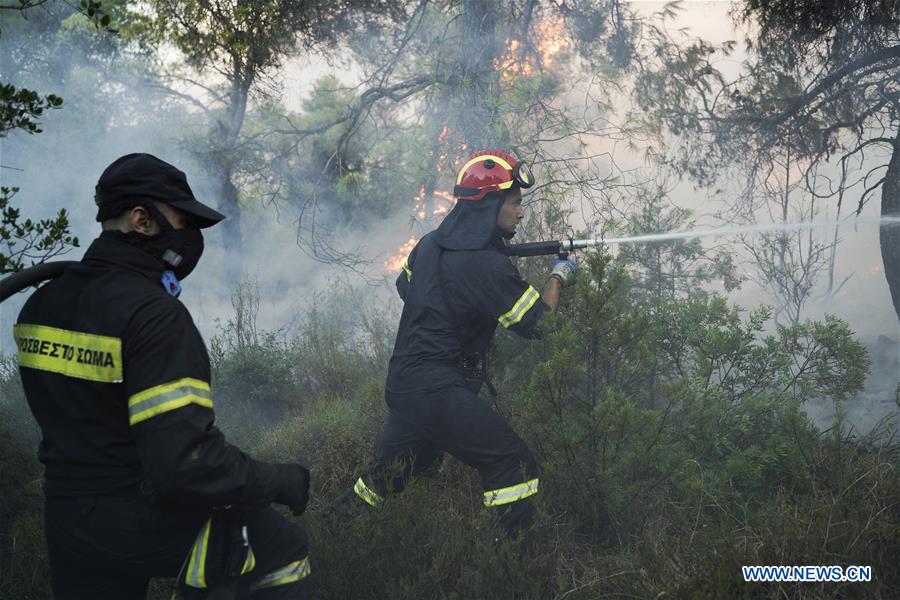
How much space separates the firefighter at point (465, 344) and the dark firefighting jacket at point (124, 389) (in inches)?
58.1

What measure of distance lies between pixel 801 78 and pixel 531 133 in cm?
243

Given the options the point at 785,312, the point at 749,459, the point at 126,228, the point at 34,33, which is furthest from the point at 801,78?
the point at 34,33

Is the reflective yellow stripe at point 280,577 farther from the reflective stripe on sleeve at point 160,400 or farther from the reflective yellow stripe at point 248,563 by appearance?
the reflective stripe on sleeve at point 160,400

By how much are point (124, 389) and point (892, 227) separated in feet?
20.7

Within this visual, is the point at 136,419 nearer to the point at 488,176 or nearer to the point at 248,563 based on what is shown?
the point at 248,563

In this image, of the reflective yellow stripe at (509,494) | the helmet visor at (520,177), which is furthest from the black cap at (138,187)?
the helmet visor at (520,177)

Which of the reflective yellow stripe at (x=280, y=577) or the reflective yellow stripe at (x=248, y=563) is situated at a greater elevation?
the reflective yellow stripe at (x=248, y=563)

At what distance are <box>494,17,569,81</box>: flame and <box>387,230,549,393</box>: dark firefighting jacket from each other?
344cm

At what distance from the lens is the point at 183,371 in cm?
193

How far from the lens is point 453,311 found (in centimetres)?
372

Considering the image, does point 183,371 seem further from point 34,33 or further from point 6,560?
point 34,33

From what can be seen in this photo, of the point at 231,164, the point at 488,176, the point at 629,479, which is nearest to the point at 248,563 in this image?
the point at 629,479

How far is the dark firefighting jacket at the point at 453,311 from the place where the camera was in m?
3.61

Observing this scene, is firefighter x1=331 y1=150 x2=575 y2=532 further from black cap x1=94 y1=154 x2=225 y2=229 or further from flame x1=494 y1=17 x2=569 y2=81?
flame x1=494 y1=17 x2=569 y2=81
